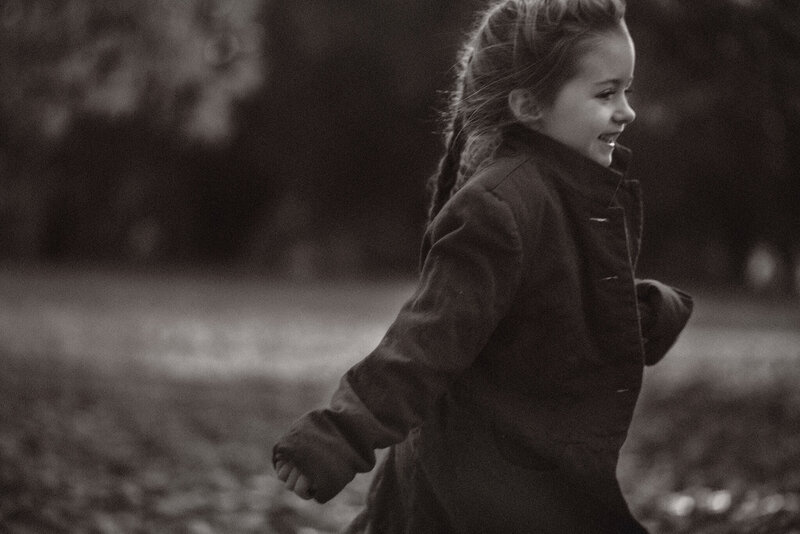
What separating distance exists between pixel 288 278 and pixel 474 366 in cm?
2170

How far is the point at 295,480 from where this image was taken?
2.18 metres

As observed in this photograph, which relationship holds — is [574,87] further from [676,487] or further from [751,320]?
[751,320]

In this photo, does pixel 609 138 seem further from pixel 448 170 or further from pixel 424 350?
pixel 424 350

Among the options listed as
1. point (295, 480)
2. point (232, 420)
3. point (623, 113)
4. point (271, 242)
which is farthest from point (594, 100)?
point (271, 242)

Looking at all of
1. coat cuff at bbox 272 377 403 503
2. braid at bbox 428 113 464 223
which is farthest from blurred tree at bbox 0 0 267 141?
coat cuff at bbox 272 377 403 503

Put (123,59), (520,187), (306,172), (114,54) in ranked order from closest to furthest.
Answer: (520,187) < (114,54) < (123,59) < (306,172)

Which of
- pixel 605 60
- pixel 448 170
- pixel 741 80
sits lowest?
pixel 741 80

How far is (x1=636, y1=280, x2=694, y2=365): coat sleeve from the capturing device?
8.75 feet

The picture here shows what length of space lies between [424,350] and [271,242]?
77.7 ft

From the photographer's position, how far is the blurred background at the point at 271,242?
5.37 m

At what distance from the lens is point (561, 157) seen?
7.96 ft

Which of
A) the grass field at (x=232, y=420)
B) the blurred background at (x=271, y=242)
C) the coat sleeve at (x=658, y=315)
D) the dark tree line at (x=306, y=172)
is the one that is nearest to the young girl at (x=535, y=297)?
the coat sleeve at (x=658, y=315)

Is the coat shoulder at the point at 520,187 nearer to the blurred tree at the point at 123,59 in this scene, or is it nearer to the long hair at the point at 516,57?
the long hair at the point at 516,57

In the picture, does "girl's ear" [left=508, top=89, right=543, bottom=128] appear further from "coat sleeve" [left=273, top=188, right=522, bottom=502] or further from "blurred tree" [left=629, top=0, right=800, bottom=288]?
"blurred tree" [left=629, top=0, right=800, bottom=288]
